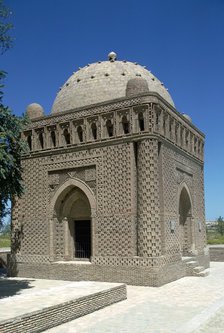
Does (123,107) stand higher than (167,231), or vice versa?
(123,107)

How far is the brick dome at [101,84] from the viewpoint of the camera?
56.7 feet

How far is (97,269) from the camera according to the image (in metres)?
14.6

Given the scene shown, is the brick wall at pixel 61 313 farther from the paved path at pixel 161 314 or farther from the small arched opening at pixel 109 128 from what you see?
the small arched opening at pixel 109 128

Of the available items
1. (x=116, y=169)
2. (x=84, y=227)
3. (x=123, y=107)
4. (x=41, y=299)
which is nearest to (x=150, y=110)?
(x=123, y=107)

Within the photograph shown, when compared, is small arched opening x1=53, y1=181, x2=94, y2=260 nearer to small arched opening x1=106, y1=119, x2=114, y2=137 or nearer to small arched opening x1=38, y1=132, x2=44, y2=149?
small arched opening x1=38, y1=132, x2=44, y2=149

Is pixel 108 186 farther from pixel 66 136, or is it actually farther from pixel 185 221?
pixel 185 221

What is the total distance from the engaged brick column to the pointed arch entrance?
2.81m

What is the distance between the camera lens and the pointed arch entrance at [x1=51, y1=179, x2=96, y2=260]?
16.2 m

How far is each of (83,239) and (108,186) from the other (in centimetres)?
305

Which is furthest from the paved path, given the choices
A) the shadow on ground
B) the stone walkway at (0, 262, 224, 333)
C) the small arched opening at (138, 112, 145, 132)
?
the small arched opening at (138, 112, 145, 132)

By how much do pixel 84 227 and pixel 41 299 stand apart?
288 inches

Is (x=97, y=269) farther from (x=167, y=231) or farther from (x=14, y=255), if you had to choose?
(x=14, y=255)

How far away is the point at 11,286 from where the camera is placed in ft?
45.2

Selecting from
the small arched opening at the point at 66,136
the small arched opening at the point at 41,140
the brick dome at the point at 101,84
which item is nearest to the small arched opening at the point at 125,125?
the brick dome at the point at 101,84
